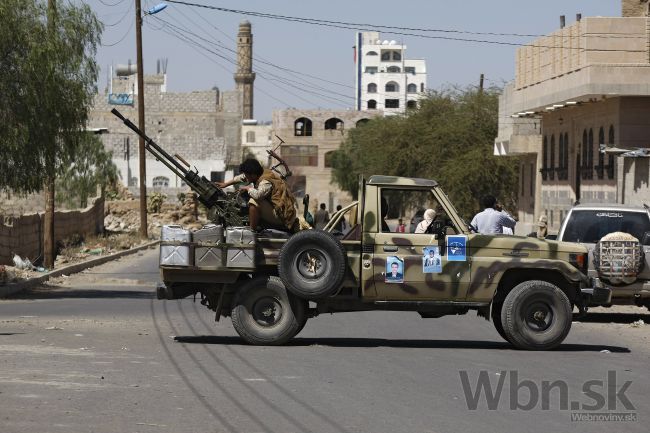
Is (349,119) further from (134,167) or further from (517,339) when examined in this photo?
(517,339)

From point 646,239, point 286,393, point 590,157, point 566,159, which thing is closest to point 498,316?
point 646,239

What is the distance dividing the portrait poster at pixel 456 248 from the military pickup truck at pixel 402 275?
0.04ft

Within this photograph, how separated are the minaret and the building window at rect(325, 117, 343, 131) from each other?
2057cm

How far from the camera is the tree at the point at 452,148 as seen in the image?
224 ft

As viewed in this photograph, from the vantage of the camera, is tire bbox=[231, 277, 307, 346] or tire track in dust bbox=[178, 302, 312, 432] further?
tire bbox=[231, 277, 307, 346]

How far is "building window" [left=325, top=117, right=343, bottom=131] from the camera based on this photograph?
151750 millimetres

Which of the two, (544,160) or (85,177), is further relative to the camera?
(85,177)

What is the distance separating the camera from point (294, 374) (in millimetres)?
12328

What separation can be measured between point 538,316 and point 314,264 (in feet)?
9.38

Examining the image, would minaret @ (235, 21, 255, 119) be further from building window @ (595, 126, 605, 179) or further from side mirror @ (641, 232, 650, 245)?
side mirror @ (641, 232, 650, 245)

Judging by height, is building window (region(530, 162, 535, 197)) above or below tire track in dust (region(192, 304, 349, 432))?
above

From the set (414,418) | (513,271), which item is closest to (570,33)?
(513,271)

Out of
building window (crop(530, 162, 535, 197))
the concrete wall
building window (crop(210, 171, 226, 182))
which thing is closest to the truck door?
the concrete wall

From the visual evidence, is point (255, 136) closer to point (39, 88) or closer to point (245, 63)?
point (245, 63)
